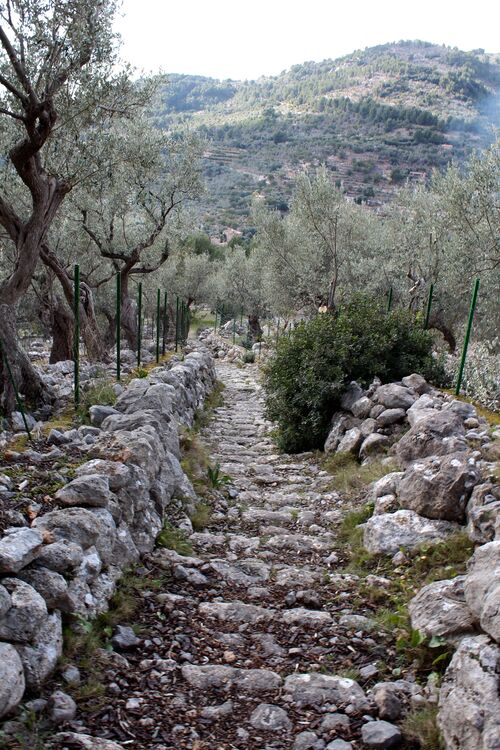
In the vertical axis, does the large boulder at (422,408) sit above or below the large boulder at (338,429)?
above

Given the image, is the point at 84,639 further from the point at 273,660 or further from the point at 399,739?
the point at 399,739

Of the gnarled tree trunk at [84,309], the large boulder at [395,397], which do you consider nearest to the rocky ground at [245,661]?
the large boulder at [395,397]

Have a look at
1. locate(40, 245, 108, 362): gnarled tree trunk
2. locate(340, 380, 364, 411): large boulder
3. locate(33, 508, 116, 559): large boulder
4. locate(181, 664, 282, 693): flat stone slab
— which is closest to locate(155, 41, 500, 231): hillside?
locate(40, 245, 108, 362): gnarled tree trunk

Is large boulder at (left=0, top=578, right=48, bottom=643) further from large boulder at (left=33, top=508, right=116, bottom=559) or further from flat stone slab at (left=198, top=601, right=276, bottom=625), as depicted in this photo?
flat stone slab at (left=198, top=601, right=276, bottom=625)

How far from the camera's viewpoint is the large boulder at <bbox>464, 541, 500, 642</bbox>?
324cm

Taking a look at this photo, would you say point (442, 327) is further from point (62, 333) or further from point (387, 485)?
point (387, 485)

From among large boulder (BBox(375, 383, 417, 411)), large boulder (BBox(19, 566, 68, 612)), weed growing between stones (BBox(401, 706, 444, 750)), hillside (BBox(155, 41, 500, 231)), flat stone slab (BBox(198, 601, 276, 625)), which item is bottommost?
flat stone slab (BBox(198, 601, 276, 625))

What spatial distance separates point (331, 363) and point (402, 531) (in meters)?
5.63

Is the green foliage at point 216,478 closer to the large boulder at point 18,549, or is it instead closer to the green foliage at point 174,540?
the green foliage at point 174,540

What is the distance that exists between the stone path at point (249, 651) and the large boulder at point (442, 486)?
0.97 meters

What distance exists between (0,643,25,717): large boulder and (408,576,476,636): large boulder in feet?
7.98

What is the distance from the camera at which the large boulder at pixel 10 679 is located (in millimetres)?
2781

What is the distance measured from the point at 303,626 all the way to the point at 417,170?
99480 millimetres

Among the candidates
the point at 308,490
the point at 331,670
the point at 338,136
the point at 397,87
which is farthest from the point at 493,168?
the point at 397,87
